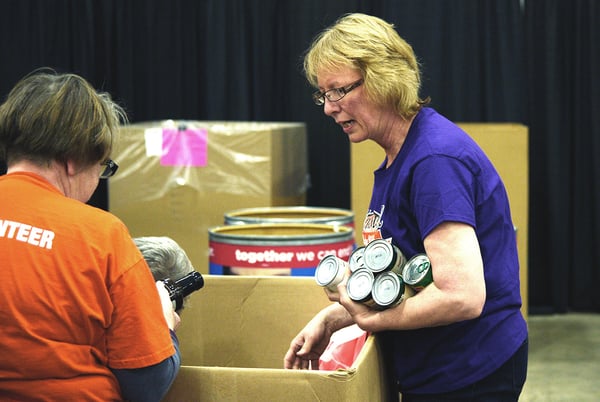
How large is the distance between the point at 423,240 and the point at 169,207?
2378mm

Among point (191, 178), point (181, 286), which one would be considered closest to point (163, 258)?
point (181, 286)

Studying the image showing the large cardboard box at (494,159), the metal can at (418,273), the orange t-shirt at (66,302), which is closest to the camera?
the orange t-shirt at (66,302)

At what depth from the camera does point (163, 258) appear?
175 cm

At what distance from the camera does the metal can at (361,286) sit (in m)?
1.54

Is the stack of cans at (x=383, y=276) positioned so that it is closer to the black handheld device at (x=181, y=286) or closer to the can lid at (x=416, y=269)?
the can lid at (x=416, y=269)

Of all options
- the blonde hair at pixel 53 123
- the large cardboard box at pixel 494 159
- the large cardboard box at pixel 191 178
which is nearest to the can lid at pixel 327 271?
the blonde hair at pixel 53 123

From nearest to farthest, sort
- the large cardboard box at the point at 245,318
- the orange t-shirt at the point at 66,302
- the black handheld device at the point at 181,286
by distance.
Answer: the orange t-shirt at the point at 66,302
the black handheld device at the point at 181,286
the large cardboard box at the point at 245,318

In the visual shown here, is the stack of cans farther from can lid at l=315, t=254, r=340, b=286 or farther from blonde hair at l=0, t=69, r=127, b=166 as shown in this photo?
blonde hair at l=0, t=69, r=127, b=166

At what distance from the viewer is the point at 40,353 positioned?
130 centimetres

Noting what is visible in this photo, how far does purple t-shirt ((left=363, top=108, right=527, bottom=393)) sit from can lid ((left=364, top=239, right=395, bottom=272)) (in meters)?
0.06

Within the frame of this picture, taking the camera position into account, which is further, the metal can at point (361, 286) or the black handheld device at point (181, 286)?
the black handheld device at point (181, 286)

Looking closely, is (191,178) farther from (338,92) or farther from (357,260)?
(357,260)

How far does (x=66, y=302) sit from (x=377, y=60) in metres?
0.73

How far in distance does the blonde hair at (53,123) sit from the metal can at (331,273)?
464 millimetres
